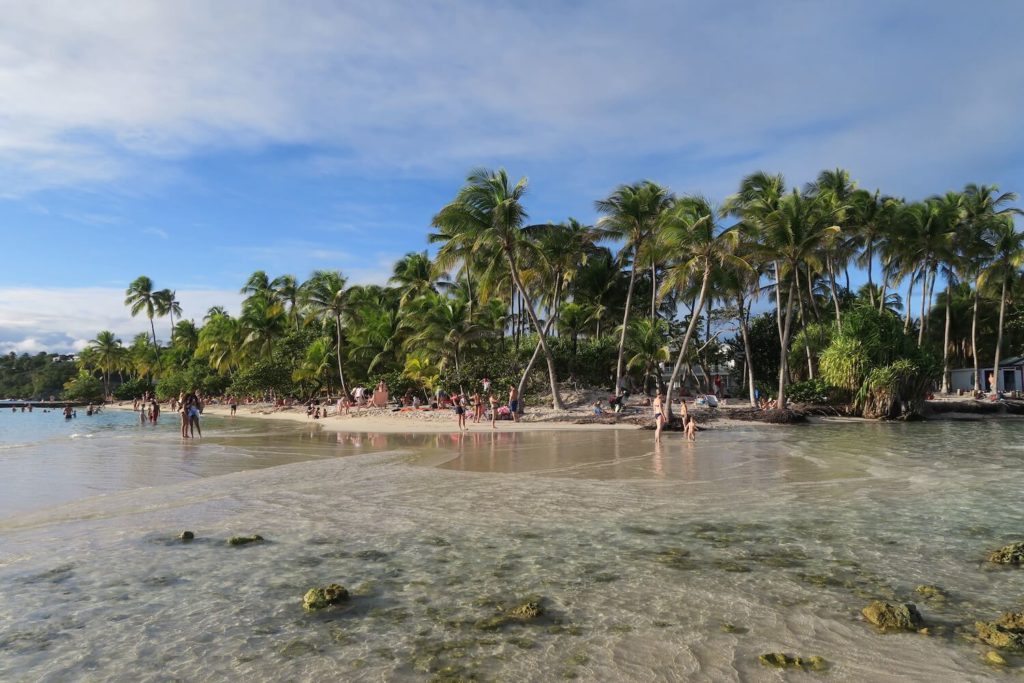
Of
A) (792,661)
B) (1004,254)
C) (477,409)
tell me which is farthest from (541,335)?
(1004,254)

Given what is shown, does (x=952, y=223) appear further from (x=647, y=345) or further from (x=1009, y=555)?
(x=1009, y=555)

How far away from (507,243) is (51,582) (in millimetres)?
Answer: 22246

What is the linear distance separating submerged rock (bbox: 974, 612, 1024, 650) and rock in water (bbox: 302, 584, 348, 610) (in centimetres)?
485

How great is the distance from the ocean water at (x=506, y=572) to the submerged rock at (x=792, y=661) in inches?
3.2

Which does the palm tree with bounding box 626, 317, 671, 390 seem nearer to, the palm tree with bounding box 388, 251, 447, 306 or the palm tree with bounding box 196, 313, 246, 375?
the palm tree with bounding box 388, 251, 447, 306

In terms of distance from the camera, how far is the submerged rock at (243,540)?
7.12 metres

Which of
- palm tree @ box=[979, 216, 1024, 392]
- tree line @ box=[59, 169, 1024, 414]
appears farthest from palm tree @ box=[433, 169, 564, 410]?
palm tree @ box=[979, 216, 1024, 392]

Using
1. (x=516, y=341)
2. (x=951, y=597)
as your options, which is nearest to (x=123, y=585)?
(x=951, y=597)

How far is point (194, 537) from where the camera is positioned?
746cm

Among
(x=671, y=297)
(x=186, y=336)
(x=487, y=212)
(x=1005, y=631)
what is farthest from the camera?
(x=186, y=336)

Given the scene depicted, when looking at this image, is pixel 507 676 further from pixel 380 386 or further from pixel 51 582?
pixel 380 386

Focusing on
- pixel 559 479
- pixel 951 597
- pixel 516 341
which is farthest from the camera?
pixel 516 341

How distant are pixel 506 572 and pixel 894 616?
3240mm

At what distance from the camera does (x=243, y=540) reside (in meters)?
7.20
